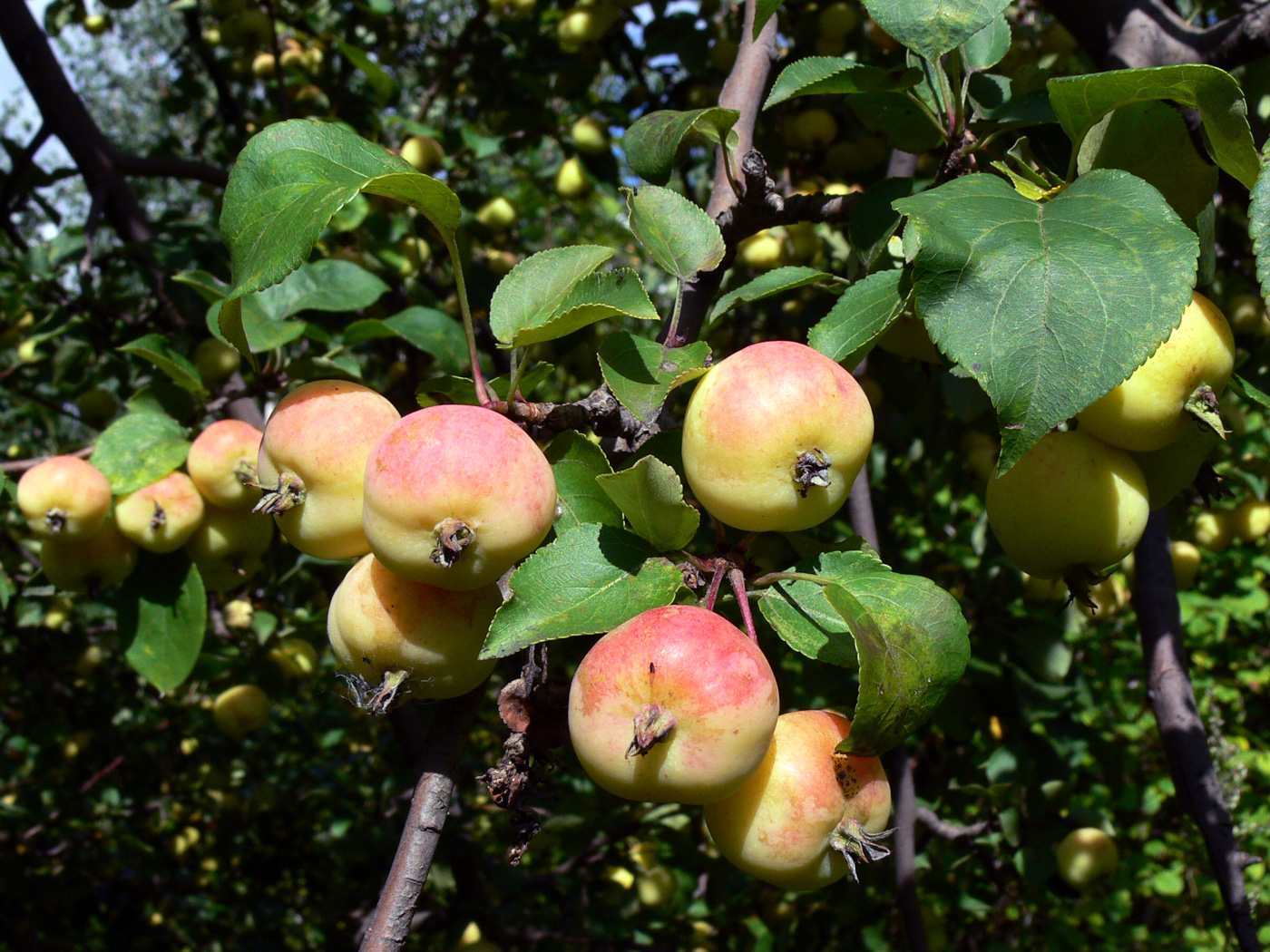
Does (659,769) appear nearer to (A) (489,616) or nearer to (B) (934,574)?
(A) (489,616)

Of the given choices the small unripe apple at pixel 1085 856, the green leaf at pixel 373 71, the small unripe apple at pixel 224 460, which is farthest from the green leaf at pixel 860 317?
the small unripe apple at pixel 1085 856

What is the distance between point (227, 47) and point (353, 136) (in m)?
2.51

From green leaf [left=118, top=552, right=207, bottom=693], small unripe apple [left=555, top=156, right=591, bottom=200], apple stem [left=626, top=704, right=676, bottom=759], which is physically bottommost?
small unripe apple [left=555, top=156, right=591, bottom=200]

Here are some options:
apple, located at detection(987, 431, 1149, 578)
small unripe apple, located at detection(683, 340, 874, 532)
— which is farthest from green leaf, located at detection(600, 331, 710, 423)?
apple, located at detection(987, 431, 1149, 578)

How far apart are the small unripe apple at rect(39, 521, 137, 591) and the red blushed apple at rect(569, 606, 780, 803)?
3.20 feet

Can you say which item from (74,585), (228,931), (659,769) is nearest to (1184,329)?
(659,769)

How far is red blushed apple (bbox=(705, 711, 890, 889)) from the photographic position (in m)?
0.68

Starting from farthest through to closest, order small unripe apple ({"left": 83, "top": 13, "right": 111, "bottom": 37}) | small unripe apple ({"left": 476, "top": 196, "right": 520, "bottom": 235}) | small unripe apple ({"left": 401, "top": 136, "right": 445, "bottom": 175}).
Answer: small unripe apple ({"left": 83, "top": 13, "right": 111, "bottom": 37}) → small unripe apple ({"left": 476, "top": 196, "right": 520, "bottom": 235}) → small unripe apple ({"left": 401, "top": 136, "right": 445, "bottom": 175})

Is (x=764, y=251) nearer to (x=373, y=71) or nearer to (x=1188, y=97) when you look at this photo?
(x=373, y=71)

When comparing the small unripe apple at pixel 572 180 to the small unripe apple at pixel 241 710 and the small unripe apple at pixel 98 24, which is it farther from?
the small unripe apple at pixel 98 24

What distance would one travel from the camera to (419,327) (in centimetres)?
127

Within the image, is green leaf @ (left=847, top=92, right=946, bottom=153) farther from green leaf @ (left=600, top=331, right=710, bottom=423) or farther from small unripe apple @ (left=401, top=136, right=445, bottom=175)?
small unripe apple @ (left=401, top=136, right=445, bottom=175)

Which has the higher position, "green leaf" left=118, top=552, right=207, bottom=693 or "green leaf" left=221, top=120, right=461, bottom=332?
"green leaf" left=221, top=120, right=461, bottom=332

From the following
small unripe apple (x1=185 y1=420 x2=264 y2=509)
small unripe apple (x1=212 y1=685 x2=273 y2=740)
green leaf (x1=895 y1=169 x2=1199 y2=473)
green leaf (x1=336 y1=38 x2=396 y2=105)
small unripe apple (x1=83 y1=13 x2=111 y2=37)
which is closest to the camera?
green leaf (x1=895 y1=169 x2=1199 y2=473)
